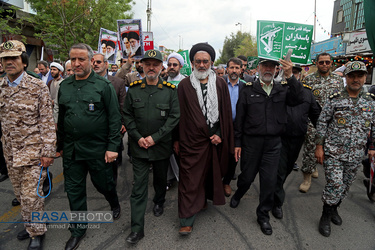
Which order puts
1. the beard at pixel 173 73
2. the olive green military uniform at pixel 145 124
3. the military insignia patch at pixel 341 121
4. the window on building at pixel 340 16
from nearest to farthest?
1. the olive green military uniform at pixel 145 124
2. the military insignia patch at pixel 341 121
3. the beard at pixel 173 73
4. the window on building at pixel 340 16

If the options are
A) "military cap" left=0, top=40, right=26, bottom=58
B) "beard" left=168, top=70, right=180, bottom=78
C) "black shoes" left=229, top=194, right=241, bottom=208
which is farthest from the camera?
"beard" left=168, top=70, right=180, bottom=78

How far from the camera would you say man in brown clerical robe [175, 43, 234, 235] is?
290 cm

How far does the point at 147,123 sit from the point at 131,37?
10.2 ft

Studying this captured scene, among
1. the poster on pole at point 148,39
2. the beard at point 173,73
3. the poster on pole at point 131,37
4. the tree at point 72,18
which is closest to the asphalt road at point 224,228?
the beard at point 173,73

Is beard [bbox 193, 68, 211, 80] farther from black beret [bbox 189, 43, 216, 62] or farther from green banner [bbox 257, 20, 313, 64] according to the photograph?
green banner [bbox 257, 20, 313, 64]

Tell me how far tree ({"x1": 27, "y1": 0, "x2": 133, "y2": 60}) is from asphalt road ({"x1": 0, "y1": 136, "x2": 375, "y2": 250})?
416 inches

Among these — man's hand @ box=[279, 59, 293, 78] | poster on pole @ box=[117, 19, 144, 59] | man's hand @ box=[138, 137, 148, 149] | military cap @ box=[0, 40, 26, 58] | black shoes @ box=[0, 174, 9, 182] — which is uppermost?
poster on pole @ box=[117, 19, 144, 59]

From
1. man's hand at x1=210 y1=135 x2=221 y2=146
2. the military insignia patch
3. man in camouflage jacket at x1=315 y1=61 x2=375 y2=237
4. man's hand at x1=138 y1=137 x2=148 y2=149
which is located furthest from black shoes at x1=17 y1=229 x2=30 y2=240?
the military insignia patch

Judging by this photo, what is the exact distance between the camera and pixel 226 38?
1981 inches

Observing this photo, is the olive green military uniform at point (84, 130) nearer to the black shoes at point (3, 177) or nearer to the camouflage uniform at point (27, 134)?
the camouflage uniform at point (27, 134)

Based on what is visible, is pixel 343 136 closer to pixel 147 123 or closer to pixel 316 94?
pixel 316 94

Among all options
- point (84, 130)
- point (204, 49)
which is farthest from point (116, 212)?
point (204, 49)

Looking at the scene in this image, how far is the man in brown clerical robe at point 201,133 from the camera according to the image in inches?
114

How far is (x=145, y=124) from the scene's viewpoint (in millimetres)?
2775
